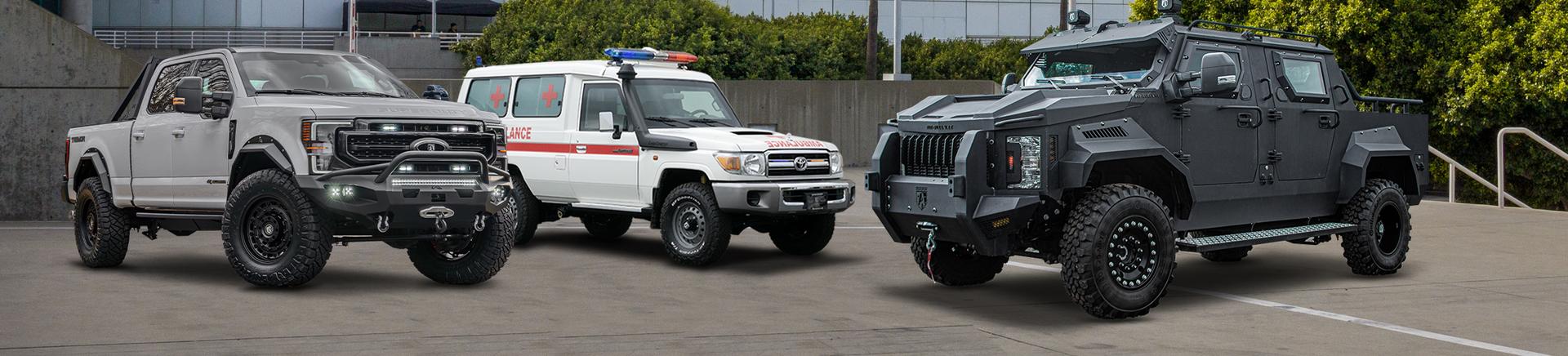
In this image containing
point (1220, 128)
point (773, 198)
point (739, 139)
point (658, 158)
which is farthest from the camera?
point (658, 158)

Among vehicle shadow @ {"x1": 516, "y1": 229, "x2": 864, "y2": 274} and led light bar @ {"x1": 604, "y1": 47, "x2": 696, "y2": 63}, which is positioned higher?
led light bar @ {"x1": 604, "y1": 47, "x2": 696, "y2": 63}

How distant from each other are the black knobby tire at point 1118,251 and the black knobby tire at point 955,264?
1.30 meters

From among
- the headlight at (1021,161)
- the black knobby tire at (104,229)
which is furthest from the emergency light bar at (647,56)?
the headlight at (1021,161)

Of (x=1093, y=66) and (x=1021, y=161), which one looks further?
(x=1093, y=66)

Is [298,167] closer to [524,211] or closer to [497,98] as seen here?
[524,211]

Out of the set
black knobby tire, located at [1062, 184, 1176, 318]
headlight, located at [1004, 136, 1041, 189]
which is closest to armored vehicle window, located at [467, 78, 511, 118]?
headlight, located at [1004, 136, 1041, 189]

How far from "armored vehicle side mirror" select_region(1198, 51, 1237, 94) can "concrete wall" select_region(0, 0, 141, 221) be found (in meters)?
14.0

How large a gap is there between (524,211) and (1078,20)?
563 centimetres

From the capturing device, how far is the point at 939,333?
8.31 metres

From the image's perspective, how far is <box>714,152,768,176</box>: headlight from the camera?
11609 millimetres

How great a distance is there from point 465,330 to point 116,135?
16.2 feet

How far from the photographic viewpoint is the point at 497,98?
550 inches

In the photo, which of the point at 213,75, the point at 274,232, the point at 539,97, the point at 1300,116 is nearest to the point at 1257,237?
the point at 1300,116

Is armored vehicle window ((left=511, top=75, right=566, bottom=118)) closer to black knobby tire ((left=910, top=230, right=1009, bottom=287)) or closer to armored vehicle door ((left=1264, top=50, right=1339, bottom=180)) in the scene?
black knobby tire ((left=910, top=230, right=1009, bottom=287))
